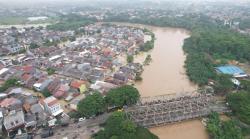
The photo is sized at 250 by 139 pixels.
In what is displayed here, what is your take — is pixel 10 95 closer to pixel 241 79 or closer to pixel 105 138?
pixel 105 138

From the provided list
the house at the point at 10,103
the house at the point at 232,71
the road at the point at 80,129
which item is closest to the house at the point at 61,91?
the house at the point at 10,103

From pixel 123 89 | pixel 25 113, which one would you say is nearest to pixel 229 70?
pixel 123 89

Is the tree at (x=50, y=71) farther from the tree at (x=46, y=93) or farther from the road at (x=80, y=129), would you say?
the road at (x=80, y=129)

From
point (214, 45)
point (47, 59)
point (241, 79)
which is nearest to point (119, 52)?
point (47, 59)

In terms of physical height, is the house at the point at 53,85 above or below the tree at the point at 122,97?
below

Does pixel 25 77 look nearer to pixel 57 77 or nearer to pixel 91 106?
pixel 57 77
